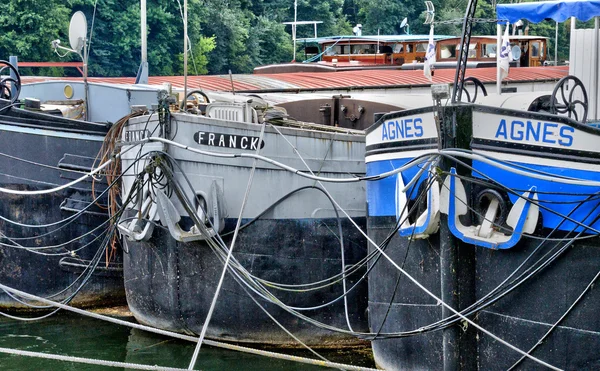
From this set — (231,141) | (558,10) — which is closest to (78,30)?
(231,141)

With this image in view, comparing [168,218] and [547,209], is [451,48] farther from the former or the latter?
[547,209]

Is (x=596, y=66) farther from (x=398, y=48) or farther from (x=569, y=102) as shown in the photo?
(x=398, y=48)

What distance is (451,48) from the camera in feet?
94.6

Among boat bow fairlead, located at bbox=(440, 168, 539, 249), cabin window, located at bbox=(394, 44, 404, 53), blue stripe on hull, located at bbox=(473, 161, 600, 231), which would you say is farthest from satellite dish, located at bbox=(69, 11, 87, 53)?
cabin window, located at bbox=(394, 44, 404, 53)

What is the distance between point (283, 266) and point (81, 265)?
3.58 m

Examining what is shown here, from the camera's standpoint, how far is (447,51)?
2866 cm

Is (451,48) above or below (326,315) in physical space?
above

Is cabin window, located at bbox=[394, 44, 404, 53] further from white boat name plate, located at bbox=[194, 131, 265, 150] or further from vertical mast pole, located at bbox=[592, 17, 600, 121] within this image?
white boat name plate, located at bbox=[194, 131, 265, 150]

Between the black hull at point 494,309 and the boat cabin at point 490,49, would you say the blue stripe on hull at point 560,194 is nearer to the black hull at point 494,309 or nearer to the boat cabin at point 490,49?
the black hull at point 494,309

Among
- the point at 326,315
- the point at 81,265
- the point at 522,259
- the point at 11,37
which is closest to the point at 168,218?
the point at 326,315

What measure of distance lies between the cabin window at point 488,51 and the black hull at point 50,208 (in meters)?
16.9

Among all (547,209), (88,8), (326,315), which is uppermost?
(88,8)

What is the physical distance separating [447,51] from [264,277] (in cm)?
1890

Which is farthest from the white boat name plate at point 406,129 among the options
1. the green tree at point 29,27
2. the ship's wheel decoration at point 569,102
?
the green tree at point 29,27
